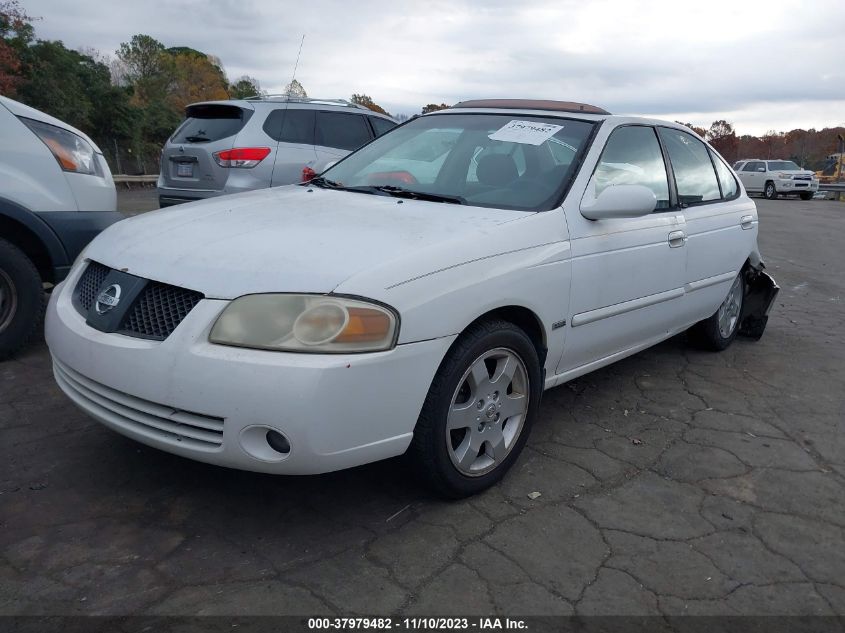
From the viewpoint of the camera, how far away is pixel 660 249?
392 cm

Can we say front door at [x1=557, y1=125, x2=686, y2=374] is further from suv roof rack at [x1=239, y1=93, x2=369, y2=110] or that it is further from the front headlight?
suv roof rack at [x1=239, y1=93, x2=369, y2=110]

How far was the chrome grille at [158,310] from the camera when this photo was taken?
2.55 m

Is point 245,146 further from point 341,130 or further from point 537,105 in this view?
point 537,105

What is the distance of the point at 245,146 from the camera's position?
746 centimetres

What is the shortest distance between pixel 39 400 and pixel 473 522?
2.44 meters

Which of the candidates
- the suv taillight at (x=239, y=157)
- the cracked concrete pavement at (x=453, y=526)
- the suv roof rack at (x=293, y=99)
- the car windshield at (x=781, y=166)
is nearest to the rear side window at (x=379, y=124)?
the suv roof rack at (x=293, y=99)

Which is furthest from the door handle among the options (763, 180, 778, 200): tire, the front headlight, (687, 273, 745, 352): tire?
(763, 180, 778, 200): tire

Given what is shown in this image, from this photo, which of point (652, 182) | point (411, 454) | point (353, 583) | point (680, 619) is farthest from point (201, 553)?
point (652, 182)

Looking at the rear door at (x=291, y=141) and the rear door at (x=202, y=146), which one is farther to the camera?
the rear door at (x=291, y=141)

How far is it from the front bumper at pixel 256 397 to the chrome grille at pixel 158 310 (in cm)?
5

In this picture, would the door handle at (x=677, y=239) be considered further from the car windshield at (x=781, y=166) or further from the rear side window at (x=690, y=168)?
the car windshield at (x=781, y=166)

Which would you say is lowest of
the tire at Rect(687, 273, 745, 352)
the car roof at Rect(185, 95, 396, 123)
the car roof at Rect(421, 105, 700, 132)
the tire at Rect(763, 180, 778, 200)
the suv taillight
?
the tire at Rect(763, 180, 778, 200)

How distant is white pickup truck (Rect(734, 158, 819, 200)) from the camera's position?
29.0 m

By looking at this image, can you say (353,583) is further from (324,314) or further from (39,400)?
(39,400)
